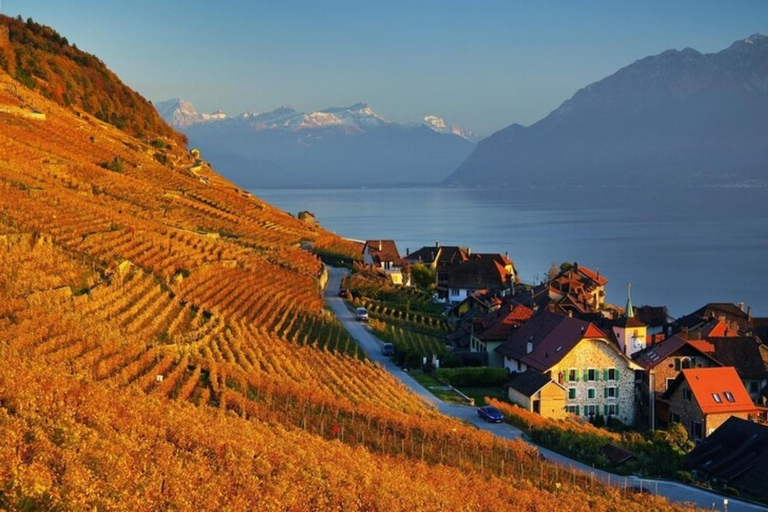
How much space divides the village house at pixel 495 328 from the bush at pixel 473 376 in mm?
3461

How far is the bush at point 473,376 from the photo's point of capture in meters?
35.3

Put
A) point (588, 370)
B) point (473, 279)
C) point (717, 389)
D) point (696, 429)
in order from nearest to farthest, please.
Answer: point (696, 429) → point (717, 389) → point (588, 370) → point (473, 279)

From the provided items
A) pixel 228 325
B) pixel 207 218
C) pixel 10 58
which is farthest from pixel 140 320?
pixel 10 58

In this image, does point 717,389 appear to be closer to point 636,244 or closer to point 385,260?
point 385,260

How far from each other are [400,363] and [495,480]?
1672 cm

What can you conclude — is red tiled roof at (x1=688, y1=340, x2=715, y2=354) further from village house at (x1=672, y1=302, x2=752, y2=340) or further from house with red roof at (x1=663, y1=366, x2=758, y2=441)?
house with red roof at (x1=663, y1=366, x2=758, y2=441)

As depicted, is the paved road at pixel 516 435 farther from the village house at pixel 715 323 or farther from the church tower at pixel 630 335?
the village house at pixel 715 323

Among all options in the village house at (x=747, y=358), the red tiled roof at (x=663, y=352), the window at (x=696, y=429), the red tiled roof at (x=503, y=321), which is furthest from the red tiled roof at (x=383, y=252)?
the window at (x=696, y=429)

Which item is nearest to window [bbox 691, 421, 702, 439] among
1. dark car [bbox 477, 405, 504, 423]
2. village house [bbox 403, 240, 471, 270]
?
dark car [bbox 477, 405, 504, 423]

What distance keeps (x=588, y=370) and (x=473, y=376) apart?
15.3ft

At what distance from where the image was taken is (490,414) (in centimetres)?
2923

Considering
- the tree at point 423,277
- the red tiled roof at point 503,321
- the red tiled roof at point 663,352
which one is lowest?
the red tiled roof at point 663,352

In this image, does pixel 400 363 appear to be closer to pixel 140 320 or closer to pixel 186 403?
pixel 140 320

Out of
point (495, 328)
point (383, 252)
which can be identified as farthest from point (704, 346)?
point (383, 252)
